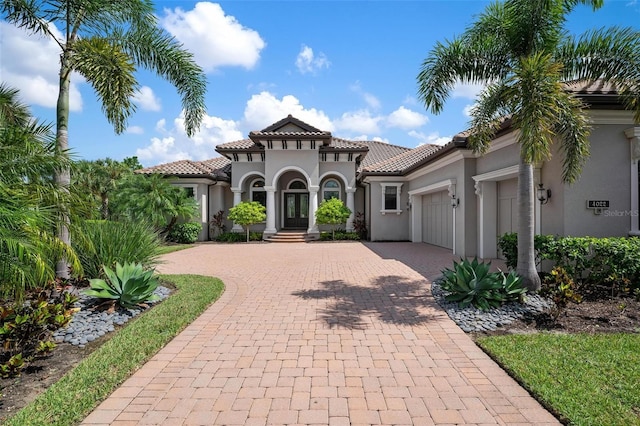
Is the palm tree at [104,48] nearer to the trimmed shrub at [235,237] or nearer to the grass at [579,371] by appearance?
the grass at [579,371]

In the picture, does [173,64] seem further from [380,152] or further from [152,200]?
[380,152]

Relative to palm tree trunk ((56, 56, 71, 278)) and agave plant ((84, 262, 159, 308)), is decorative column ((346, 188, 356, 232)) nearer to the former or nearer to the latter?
agave plant ((84, 262, 159, 308))

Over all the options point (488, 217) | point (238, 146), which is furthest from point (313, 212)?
point (488, 217)

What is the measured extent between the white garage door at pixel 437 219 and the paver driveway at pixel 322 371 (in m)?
8.30

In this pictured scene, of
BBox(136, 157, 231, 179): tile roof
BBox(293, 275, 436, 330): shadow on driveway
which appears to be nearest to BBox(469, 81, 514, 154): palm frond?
BBox(293, 275, 436, 330): shadow on driveway

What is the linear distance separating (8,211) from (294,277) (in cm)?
675

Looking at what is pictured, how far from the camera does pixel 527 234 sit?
22.4 ft

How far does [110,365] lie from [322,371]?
8.61 feet

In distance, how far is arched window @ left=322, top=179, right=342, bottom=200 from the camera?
2217 cm

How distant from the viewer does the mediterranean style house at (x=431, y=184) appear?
7922mm

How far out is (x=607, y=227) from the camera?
7.94 m

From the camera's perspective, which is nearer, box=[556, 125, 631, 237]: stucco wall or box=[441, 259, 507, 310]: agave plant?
box=[441, 259, 507, 310]: agave plant

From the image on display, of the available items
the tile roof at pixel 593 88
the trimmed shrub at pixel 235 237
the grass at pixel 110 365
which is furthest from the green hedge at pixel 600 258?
the trimmed shrub at pixel 235 237

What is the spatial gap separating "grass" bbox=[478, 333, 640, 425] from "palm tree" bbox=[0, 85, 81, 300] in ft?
18.8
